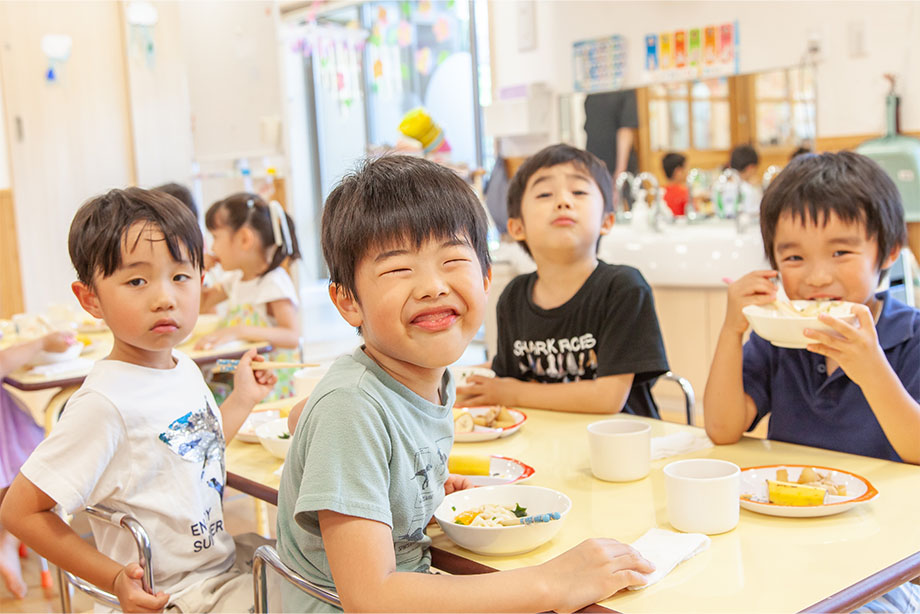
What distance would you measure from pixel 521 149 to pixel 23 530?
442cm

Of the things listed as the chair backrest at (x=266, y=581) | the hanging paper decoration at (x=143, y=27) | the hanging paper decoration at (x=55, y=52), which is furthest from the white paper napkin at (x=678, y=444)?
the hanging paper decoration at (x=55, y=52)

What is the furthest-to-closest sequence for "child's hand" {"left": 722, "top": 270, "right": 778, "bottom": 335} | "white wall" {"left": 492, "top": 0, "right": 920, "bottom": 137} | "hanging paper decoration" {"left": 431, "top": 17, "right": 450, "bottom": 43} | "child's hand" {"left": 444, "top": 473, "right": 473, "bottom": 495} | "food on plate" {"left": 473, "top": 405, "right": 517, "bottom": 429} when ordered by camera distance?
1. "hanging paper decoration" {"left": 431, "top": 17, "right": 450, "bottom": 43}
2. "white wall" {"left": 492, "top": 0, "right": 920, "bottom": 137}
3. "food on plate" {"left": 473, "top": 405, "right": 517, "bottom": 429}
4. "child's hand" {"left": 722, "top": 270, "right": 778, "bottom": 335}
5. "child's hand" {"left": 444, "top": 473, "right": 473, "bottom": 495}

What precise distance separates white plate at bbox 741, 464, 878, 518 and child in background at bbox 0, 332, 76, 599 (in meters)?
1.96

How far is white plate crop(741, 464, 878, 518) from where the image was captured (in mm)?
1086

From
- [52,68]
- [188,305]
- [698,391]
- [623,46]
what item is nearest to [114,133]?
[52,68]

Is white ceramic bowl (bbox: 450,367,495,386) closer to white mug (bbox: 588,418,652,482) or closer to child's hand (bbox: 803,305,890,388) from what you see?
white mug (bbox: 588,418,652,482)

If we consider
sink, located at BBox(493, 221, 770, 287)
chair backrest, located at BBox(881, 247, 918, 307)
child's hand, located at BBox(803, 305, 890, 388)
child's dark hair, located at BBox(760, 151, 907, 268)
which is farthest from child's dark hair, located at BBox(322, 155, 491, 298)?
sink, located at BBox(493, 221, 770, 287)

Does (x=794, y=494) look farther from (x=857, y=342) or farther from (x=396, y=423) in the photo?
(x=396, y=423)

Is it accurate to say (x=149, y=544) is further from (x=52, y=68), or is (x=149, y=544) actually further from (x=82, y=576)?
(x=52, y=68)

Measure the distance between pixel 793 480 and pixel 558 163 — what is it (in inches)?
37.1

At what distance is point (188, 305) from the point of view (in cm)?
144

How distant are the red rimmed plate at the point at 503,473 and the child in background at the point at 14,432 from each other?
161 centimetres

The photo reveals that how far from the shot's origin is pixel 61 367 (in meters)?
2.46

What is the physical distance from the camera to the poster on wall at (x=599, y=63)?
4715mm
